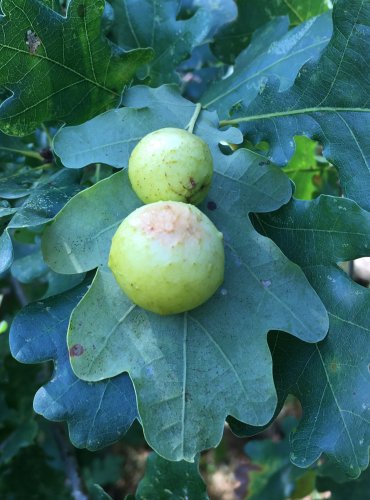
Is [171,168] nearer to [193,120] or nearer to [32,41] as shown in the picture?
[193,120]

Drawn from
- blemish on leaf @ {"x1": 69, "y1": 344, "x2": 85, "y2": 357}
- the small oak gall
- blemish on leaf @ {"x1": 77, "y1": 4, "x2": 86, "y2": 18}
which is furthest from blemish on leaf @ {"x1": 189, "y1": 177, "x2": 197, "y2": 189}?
blemish on leaf @ {"x1": 77, "y1": 4, "x2": 86, "y2": 18}

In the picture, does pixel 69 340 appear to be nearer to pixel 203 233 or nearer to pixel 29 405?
pixel 203 233

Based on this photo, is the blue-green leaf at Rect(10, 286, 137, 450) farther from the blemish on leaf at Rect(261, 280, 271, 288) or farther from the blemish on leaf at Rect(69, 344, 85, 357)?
the blemish on leaf at Rect(261, 280, 271, 288)

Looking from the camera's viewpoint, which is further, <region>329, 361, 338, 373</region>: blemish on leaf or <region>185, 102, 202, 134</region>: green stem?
<region>185, 102, 202, 134</region>: green stem

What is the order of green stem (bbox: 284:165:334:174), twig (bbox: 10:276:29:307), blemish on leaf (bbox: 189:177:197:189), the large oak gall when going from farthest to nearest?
twig (bbox: 10:276:29:307)
green stem (bbox: 284:165:334:174)
blemish on leaf (bbox: 189:177:197:189)
the large oak gall

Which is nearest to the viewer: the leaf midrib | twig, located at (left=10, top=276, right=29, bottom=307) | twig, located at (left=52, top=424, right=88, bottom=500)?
the leaf midrib

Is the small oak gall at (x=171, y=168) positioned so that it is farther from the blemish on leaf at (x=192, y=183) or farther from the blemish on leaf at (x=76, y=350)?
the blemish on leaf at (x=76, y=350)
